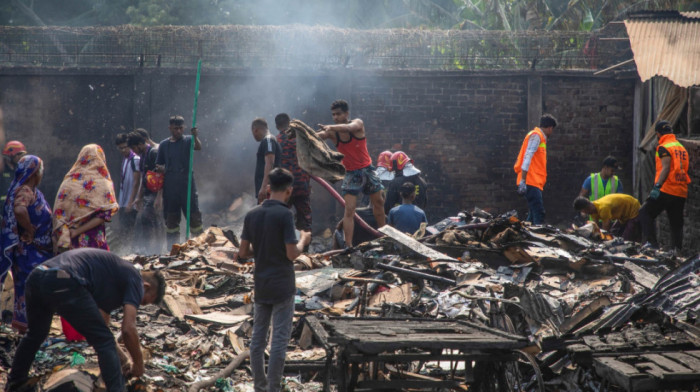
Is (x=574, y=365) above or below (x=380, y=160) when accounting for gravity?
below

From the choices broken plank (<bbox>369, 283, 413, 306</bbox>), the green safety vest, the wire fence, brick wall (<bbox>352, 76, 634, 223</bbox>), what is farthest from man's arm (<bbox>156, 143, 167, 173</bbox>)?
the green safety vest

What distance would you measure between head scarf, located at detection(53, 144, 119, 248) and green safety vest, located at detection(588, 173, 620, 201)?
303 inches

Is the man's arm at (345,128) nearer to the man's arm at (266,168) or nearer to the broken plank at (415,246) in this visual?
the man's arm at (266,168)

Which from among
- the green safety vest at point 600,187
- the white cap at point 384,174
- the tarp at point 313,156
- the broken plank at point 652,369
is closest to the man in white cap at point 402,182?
the white cap at point 384,174

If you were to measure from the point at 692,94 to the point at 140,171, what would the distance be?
860 centimetres

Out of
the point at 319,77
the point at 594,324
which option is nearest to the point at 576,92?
the point at 319,77

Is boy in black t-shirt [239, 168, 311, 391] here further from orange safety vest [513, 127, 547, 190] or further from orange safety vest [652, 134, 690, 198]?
orange safety vest [652, 134, 690, 198]

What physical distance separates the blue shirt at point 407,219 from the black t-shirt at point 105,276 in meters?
4.75

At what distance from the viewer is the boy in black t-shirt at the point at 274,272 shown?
466 centimetres

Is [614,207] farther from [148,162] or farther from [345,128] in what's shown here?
[148,162]

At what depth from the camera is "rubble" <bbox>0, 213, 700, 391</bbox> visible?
448cm

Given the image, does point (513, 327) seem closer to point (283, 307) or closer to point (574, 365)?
point (574, 365)

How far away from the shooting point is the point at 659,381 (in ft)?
14.8

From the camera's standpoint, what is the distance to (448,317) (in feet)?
19.2
